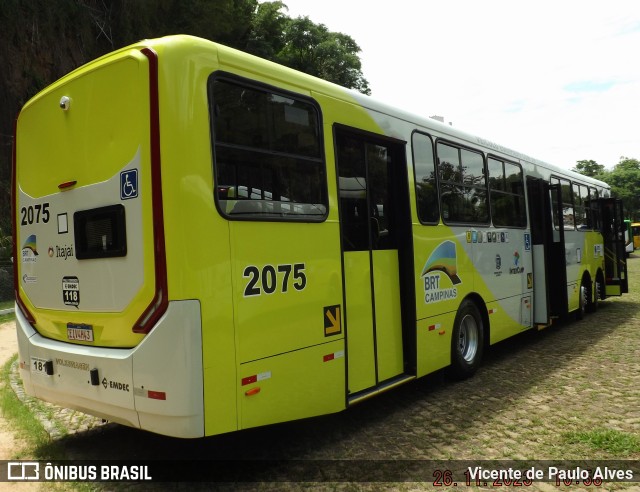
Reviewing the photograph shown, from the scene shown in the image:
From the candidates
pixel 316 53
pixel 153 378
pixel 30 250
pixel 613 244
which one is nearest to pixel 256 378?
pixel 153 378

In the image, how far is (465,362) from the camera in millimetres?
6500

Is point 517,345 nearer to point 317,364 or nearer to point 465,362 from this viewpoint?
point 465,362

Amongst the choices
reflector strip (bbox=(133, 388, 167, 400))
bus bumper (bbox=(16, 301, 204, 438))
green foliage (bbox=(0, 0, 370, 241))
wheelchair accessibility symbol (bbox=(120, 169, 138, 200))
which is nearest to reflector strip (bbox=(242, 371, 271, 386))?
bus bumper (bbox=(16, 301, 204, 438))

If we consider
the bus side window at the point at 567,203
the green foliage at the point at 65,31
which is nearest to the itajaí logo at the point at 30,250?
the bus side window at the point at 567,203

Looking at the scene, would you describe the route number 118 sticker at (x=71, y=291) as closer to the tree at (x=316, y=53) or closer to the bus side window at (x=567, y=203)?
the bus side window at (x=567, y=203)

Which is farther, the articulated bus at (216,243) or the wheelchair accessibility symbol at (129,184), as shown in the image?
the wheelchair accessibility symbol at (129,184)

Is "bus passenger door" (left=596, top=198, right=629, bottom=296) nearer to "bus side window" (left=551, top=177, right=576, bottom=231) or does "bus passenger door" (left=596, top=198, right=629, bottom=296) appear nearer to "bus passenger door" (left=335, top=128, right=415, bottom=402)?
"bus side window" (left=551, top=177, right=576, bottom=231)

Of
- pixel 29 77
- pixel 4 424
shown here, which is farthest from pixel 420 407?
pixel 29 77

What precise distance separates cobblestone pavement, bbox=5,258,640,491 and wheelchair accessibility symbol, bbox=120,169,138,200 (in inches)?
91.2

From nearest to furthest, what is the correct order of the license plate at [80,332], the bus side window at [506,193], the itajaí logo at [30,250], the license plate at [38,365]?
the license plate at [80,332]
the license plate at [38,365]
the itajaí logo at [30,250]
the bus side window at [506,193]

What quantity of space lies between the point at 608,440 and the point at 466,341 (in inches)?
93.3

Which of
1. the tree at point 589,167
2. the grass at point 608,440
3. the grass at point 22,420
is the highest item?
the tree at point 589,167

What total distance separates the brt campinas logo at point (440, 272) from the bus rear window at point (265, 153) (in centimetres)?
191

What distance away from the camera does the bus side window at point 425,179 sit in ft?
18.9
